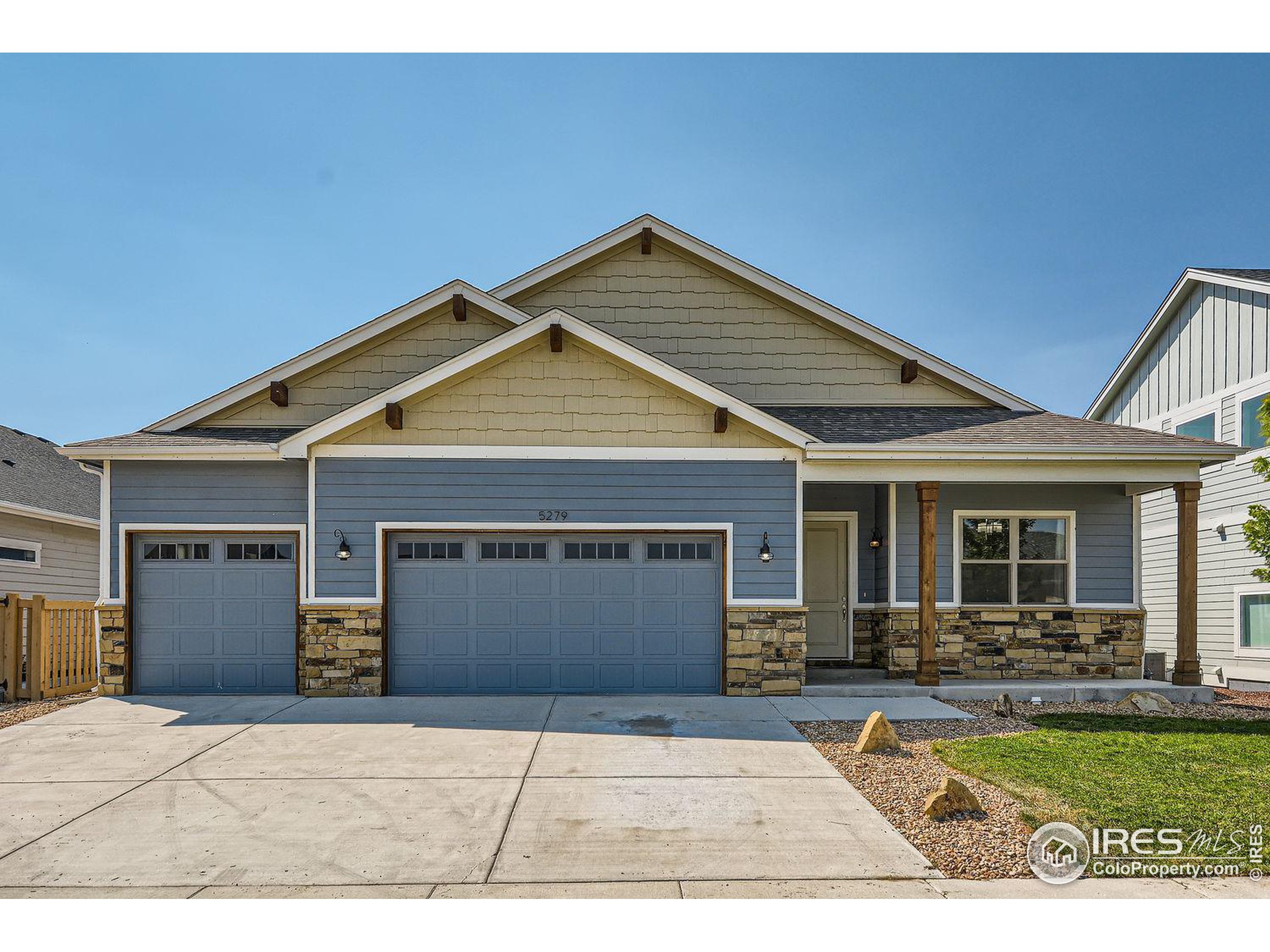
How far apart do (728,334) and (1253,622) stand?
9913 mm

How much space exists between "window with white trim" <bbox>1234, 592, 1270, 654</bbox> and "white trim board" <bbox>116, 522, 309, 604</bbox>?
14.4 meters

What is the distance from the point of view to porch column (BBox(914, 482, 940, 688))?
939 cm

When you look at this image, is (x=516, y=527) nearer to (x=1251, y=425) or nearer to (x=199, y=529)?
(x=199, y=529)

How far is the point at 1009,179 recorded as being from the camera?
1454 cm

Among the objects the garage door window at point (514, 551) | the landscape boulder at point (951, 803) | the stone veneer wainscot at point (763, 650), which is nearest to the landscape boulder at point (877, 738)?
the landscape boulder at point (951, 803)

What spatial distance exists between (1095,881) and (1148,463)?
7.15 metres

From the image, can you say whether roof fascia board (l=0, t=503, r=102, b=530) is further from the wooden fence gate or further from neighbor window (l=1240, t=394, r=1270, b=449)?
neighbor window (l=1240, t=394, r=1270, b=449)

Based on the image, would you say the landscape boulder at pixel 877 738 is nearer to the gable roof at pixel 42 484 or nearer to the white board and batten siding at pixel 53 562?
the gable roof at pixel 42 484

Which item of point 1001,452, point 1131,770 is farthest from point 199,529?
point 1131,770

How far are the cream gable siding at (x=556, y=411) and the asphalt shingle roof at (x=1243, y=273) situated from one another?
934 cm

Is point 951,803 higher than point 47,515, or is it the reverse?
point 47,515

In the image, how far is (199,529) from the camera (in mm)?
9234

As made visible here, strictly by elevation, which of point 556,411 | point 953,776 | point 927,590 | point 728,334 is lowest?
point 953,776
